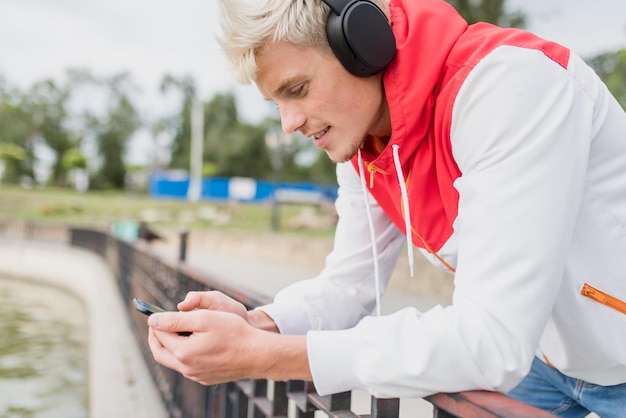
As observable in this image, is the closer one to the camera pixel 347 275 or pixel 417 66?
pixel 417 66

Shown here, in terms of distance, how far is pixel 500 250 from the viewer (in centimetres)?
101

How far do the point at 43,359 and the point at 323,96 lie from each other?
305 inches

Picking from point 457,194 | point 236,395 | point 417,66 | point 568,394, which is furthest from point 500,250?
point 236,395

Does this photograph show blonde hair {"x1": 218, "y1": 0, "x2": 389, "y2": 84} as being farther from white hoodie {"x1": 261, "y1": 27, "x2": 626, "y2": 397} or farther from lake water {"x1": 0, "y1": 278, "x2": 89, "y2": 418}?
lake water {"x1": 0, "y1": 278, "x2": 89, "y2": 418}

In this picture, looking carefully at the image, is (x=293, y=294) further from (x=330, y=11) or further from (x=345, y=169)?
(x=330, y=11)

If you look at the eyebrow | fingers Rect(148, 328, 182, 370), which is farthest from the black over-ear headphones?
fingers Rect(148, 328, 182, 370)

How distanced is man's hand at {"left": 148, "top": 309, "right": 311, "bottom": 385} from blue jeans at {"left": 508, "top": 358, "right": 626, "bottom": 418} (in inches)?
29.0

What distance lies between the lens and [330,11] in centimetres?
138

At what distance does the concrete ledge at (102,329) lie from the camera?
4586 mm

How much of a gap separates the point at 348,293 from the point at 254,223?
2092 centimetres

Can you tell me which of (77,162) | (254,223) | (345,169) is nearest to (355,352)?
(345,169)

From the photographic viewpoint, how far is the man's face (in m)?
1.42

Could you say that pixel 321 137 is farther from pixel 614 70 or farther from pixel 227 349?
pixel 614 70

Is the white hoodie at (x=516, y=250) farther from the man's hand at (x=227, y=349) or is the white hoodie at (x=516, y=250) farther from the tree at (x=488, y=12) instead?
the tree at (x=488, y=12)
